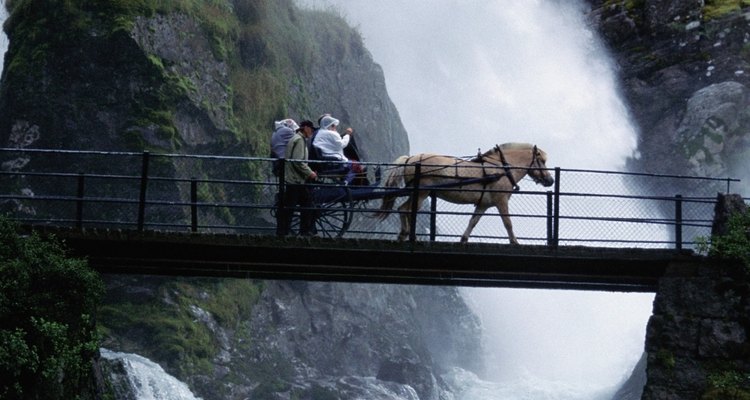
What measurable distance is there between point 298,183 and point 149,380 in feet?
35.3

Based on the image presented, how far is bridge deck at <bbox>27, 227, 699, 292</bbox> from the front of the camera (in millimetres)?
17359

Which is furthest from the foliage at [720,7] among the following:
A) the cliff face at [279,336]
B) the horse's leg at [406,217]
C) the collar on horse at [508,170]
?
the horse's leg at [406,217]

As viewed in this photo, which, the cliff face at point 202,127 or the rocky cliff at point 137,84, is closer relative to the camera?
the cliff face at point 202,127

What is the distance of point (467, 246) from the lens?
17516 millimetres

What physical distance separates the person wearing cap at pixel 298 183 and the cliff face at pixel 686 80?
28129mm

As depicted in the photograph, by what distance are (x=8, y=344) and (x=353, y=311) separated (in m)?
24.7

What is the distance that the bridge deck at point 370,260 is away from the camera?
57.0 feet

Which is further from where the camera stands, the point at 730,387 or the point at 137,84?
the point at 137,84

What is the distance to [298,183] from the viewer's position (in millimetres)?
18781

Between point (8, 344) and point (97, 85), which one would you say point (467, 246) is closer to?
point (8, 344)

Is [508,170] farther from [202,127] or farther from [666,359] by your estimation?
[202,127]

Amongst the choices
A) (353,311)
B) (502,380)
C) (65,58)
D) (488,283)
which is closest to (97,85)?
(65,58)

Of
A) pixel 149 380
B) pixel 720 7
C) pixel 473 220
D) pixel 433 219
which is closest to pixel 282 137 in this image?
pixel 433 219

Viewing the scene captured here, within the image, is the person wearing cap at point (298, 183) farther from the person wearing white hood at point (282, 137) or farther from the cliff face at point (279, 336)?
the cliff face at point (279, 336)
